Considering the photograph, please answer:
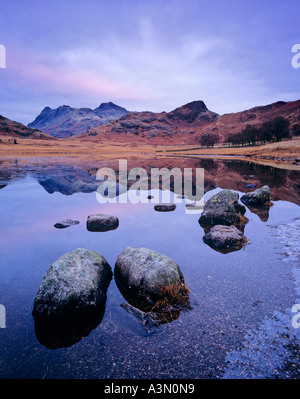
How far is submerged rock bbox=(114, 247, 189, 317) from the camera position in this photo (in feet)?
18.1

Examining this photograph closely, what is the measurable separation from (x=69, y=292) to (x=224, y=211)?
859cm

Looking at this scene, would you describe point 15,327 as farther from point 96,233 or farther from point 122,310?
point 96,233

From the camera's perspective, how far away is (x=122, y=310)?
5340 millimetres

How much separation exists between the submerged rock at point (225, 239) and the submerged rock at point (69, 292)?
484 centimetres

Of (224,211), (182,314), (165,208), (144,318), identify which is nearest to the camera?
(144,318)

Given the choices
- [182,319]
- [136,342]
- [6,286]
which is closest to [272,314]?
[182,319]

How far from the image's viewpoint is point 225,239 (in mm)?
8719

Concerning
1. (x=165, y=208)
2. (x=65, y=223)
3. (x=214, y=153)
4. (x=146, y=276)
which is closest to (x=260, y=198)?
(x=165, y=208)

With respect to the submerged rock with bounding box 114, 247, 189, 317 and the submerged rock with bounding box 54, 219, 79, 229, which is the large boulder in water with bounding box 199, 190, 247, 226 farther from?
the submerged rock with bounding box 54, 219, 79, 229

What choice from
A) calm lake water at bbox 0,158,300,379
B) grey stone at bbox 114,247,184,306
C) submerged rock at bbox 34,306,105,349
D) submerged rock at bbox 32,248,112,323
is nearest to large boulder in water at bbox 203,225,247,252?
calm lake water at bbox 0,158,300,379

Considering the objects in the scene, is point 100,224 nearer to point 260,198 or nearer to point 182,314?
point 182,314

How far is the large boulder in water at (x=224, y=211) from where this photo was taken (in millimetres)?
11227
